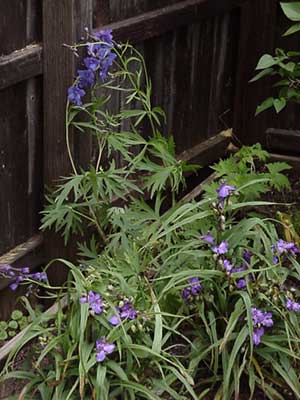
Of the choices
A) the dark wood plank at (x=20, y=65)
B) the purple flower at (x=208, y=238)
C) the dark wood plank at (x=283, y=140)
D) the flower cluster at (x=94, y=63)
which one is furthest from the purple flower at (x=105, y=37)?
the dark wood plank at (x=283, y=140)

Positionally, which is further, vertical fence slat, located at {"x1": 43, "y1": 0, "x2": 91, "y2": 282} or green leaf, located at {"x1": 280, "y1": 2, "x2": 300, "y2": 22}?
green leaf, located at {"x1": 280, "y1": 2, "x2": 300, "y2": 22}

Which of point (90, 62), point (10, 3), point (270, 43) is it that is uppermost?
point (10, 3)

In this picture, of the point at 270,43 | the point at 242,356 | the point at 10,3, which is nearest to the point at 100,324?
the point at 242,356

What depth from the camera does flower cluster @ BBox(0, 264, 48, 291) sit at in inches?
151

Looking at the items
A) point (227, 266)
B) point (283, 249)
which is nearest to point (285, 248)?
point (283, 249)

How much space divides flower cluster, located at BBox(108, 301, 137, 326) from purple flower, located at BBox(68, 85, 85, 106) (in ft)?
3.36

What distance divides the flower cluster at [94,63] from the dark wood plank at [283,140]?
7.70ft

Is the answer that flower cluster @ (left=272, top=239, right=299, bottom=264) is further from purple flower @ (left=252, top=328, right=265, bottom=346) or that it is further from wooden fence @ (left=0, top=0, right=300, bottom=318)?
wooden fence @ (left=0, top=0, right=300, bottom=318)

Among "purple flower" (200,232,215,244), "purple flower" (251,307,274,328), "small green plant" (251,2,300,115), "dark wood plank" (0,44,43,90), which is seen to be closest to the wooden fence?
"dark wood plank" (0,44,43,90)

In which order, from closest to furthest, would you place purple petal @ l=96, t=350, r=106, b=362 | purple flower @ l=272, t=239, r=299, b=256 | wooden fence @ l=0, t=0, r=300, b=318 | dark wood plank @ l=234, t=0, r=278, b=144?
purple petal @ l=96, t=350, r=106, b=362, purple flower @ l=272, t=239, r=299, b=256, wooden fence @ l=0, t=0, r=300, b=318, dark wood plank @ l=234, t=0, r=278, b=144

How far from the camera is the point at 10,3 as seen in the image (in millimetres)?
3922

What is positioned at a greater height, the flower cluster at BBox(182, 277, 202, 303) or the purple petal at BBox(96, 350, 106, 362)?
the flower cluster at BBox(182, 277, 202, 303)

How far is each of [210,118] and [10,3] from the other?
7.69 feet

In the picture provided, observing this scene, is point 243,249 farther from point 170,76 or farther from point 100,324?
point 170,76
